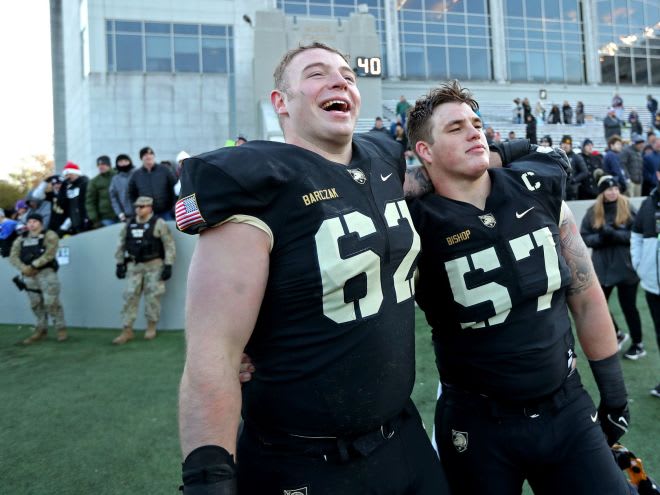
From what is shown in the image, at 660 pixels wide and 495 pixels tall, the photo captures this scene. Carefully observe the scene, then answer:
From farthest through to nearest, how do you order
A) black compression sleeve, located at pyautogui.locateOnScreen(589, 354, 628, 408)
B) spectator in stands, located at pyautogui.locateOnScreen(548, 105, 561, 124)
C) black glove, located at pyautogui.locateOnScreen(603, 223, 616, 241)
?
spectator in stands, located at pyautogui.locateOnScreen(548, 105, 561, 124), black glove, located at pyautogui.locateOnScreen(603, 223, 616, 241), black compression sleeve, located at pyautogui.locateOnScreen(589, 354, 628, 408)

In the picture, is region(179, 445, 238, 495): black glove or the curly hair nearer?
region(179, 445, 238, 495): black glove

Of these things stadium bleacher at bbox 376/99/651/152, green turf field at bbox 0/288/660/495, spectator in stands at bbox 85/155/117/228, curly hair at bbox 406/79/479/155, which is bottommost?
green turf field at bbox 0/288/660/495

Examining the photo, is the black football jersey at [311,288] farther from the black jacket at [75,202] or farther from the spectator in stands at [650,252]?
the black jacket at [75,202]

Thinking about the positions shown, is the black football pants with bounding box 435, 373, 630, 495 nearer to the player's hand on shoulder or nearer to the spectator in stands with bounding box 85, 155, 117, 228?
the player's hand on shoulder

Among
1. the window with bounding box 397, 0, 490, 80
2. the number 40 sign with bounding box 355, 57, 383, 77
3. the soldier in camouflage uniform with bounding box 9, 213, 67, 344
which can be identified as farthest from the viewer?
the window with bounding box 397, 0, 490, 80

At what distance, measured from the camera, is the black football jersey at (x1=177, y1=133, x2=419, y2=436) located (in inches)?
58.2

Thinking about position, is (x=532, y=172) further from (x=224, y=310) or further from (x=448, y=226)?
(x=224, y=310)

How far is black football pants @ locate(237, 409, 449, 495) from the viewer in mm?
1545

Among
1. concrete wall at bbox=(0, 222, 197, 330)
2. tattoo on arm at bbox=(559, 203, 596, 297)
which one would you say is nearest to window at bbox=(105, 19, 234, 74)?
concrete wall at bbox=(0, 222, 197, 330)

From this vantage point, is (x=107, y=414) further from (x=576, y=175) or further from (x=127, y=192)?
(x=576, y=175)

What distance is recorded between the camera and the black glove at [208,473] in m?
1.28

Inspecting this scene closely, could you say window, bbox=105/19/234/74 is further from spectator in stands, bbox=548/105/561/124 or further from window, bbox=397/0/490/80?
spectator in stands, bbox=548/105/561/124

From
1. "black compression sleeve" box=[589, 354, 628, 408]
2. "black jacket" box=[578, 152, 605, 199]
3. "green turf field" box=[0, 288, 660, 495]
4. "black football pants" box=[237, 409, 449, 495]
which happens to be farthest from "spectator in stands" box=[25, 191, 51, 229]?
"black jacket" box=[578, 152, 605, 199]

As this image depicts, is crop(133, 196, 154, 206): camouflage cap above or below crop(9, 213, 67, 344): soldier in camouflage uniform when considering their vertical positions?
above
